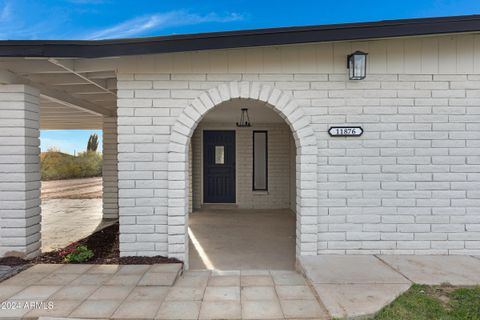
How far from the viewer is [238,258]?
4648 millimetres

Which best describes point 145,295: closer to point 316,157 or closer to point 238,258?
point 238,258

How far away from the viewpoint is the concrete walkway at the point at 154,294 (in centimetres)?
270

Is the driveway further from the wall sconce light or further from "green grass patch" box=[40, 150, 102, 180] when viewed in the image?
"green grass patch" box=[40, 150, 102, 180]

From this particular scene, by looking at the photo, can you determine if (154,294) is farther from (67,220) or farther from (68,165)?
(68,165)

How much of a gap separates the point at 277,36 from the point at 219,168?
19.8 feet

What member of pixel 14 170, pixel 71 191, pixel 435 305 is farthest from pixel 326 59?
pixel 71 191

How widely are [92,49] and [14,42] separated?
2.53ft

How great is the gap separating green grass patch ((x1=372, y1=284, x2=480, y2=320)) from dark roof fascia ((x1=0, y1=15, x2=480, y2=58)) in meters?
2.69

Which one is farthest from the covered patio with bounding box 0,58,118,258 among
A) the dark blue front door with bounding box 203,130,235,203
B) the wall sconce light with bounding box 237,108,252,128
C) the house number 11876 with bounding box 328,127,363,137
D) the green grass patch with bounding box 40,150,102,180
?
the green grass patch with bounding box 40,150,102,180

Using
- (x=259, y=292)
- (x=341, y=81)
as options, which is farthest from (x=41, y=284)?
(x=341, y=81)

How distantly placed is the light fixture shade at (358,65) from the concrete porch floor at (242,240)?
8.59 ft

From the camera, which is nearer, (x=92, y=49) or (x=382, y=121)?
(x=92, y=49)

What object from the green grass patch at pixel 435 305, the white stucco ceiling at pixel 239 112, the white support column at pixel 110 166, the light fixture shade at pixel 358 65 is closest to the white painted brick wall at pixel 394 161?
the light fixture shade at pixel 358 65

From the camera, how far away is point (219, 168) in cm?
923
